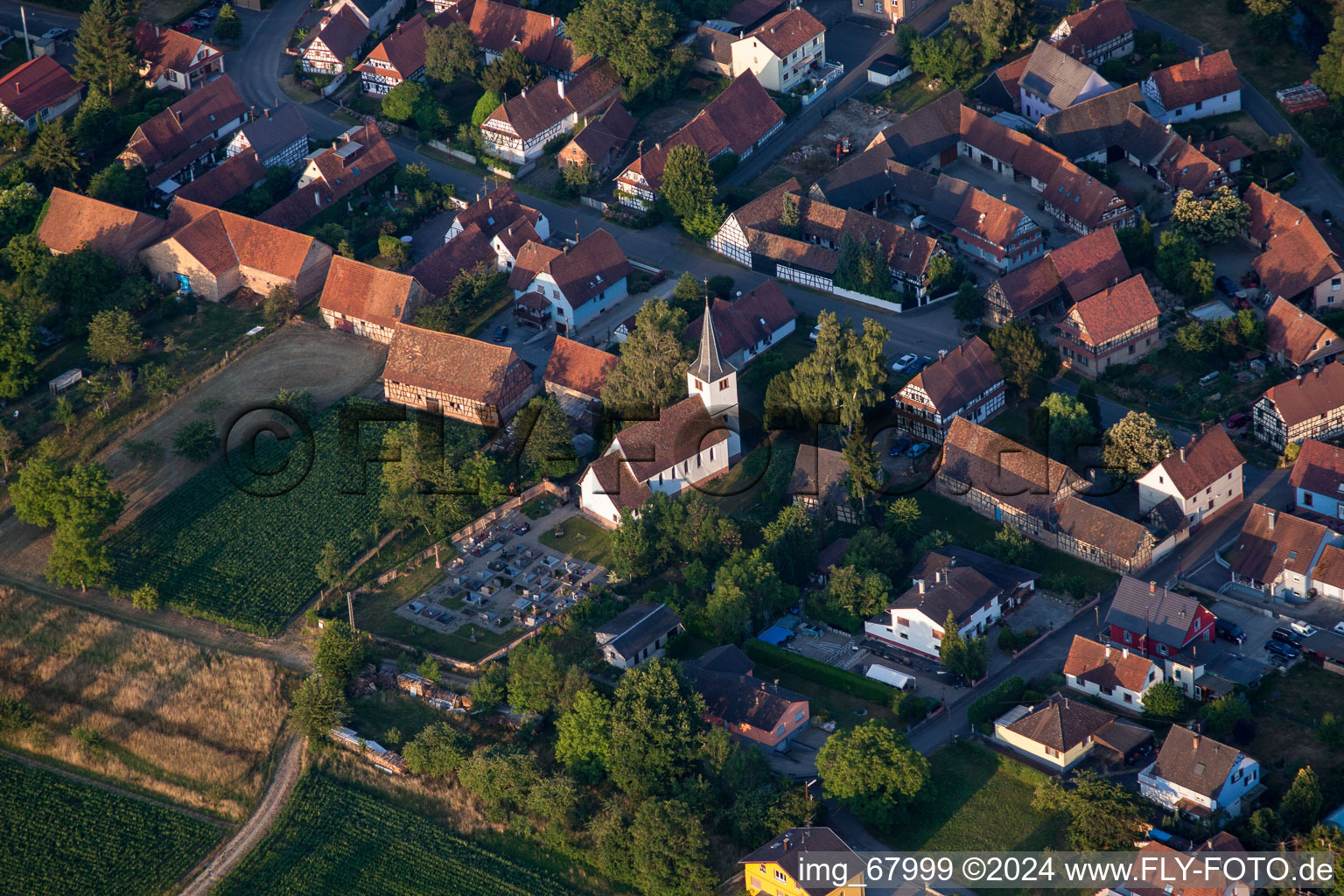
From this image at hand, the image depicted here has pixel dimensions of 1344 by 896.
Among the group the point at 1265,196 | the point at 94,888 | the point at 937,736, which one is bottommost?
the point at 94,888

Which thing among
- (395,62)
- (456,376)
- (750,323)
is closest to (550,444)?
(456,376)

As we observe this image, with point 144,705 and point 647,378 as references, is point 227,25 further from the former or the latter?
point 144,705

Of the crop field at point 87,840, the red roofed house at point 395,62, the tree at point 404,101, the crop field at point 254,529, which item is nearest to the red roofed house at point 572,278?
the crop field at point 254,529

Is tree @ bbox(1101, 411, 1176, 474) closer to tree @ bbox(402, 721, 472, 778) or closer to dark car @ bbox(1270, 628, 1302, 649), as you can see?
dark car @ bbox(1270, 628, 1302, 649)

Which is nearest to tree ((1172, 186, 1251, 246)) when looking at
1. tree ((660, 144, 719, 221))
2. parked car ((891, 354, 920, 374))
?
parked car ((891, 354, 920, 374))

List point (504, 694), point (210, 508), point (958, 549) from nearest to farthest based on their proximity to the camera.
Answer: point (504, 694), point (958, 549), point (210, 508)

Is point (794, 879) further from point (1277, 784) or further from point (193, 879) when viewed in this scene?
point (193, 879)

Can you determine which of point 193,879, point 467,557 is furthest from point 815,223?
point 193,879
